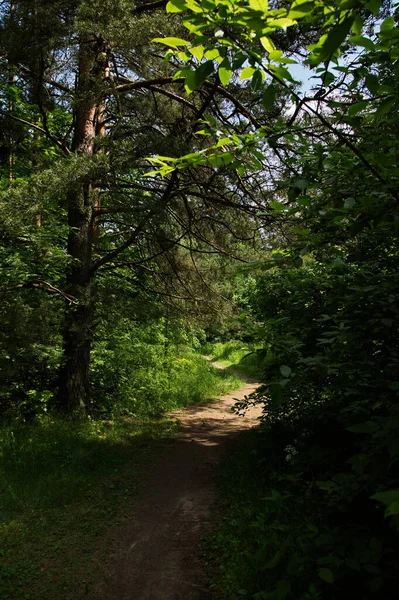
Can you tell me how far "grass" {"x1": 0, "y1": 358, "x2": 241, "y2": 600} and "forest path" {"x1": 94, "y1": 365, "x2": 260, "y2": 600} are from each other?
185 millimetres

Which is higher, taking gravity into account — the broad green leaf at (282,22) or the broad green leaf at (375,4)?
the broad green leaf at (282,22)

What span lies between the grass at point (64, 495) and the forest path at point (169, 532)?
185 millimetres

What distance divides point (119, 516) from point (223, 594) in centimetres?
184

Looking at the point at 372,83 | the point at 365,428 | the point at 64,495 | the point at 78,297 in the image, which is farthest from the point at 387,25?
the point at 78,297

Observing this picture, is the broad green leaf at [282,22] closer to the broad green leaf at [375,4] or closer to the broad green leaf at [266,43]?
the broad green leaf at [266,43]

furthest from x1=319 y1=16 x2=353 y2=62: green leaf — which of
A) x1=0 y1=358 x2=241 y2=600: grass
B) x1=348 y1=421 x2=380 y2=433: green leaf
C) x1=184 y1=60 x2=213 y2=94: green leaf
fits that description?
x1=0 y1=358 x2=241 y2=600: grass

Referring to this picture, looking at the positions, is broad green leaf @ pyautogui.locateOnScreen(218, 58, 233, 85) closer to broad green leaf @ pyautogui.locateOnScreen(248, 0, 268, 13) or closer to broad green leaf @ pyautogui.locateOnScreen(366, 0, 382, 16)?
broad green leaf @ pyautogui.locateOnScreen(248, 0, 268, 13)

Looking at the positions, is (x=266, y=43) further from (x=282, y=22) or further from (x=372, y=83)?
(x=372, y=83)

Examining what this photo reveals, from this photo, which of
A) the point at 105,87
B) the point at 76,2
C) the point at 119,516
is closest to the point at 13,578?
the point at 119,516

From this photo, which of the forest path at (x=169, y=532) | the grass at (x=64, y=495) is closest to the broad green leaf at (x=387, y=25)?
the forest path at (x=169, y=532)

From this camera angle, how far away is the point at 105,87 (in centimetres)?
566

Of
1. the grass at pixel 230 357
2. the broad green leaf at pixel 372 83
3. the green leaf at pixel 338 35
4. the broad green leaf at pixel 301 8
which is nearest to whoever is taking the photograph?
the green leaf at pixel 338 35

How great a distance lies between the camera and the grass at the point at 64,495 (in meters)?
3.63

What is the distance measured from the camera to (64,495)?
493 cm
